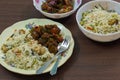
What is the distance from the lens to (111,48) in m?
1.24

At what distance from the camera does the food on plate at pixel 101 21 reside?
4.02 ft

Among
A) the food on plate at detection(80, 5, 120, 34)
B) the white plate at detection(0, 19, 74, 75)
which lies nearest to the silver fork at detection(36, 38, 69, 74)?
the white plate at detection(0, 19, 74, 75)

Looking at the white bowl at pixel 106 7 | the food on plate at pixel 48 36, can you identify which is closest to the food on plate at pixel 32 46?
the food on plate at pixel 48 36

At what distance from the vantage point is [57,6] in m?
1.42

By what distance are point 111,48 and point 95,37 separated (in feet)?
0.34

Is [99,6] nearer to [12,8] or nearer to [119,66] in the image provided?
[119,66]

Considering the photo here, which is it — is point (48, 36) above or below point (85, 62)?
above

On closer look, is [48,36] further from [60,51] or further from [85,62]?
[85,62]

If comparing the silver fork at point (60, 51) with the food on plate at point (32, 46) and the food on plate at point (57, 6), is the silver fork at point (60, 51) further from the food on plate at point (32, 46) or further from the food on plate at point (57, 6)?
the food on plate at point (57, 6)

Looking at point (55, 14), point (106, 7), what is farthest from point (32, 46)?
point (106, 7)

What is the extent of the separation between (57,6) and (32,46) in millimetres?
328

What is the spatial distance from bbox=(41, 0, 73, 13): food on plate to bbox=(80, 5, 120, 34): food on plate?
11 centimetres

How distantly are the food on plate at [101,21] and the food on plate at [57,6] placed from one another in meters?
0.11

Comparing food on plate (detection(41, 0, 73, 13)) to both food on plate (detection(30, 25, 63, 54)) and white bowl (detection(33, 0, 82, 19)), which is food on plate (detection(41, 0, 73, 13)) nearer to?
white bowl (detection(33, 0, 82, 19))
